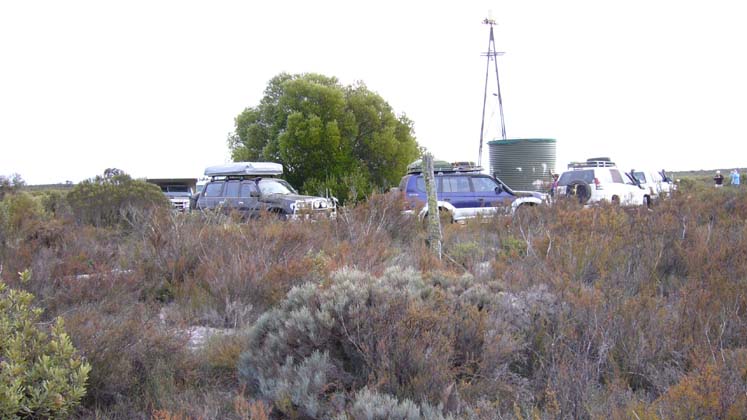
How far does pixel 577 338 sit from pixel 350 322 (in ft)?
5.37

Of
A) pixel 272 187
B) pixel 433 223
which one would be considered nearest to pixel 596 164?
pixel 272 187

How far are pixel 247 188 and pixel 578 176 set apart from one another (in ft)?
33.6

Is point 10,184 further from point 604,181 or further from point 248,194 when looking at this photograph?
point 604,181

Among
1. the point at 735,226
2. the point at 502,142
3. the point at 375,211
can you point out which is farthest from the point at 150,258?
the point at 502,142

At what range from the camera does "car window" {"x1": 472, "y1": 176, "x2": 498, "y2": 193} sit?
1612 centimetres

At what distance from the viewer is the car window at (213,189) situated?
55.0 feet

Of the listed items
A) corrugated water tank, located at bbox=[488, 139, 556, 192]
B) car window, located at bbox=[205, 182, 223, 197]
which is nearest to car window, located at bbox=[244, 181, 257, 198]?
car window, located at bbox=[205, 182, 223, 197]

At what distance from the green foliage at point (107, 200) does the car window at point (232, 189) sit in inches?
152

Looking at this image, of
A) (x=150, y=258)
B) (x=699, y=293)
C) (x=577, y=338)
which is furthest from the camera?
(x=150, y=258)

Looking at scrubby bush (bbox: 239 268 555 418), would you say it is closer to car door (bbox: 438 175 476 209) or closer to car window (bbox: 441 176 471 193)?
car door (bbox: 438 175 476 209)

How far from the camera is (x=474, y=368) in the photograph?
4082 mm

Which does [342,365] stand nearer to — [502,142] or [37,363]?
[37,363]

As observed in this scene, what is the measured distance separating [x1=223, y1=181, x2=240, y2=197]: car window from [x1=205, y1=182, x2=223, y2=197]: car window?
29 cm

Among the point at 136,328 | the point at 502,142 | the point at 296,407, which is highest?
the point at 502,142
